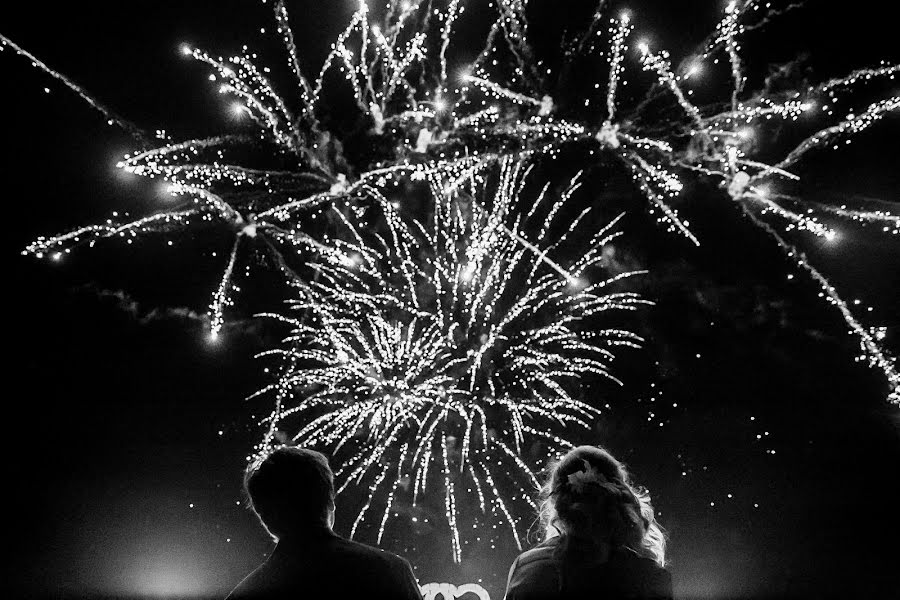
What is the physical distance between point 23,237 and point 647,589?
Answer: 1056cm

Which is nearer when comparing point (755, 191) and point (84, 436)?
point (755, 191)

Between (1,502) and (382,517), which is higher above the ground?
(382,517)

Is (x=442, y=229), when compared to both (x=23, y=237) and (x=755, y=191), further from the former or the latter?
(x=23, y=237)

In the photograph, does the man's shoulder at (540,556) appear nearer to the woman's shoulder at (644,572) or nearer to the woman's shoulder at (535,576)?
the woman's shoulder at (535,576)

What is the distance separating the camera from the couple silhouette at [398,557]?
2268mm

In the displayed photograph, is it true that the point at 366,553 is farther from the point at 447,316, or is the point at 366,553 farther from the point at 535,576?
the point at 447,316

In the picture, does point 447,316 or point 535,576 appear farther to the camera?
point 447,316

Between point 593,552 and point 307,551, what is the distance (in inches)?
40.7

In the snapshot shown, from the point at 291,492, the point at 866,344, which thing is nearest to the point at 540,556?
the point at 291,492

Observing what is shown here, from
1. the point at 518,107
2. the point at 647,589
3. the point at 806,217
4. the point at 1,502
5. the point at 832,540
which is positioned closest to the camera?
the point at 647,589

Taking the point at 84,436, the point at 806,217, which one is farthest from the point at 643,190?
the point at 84,436

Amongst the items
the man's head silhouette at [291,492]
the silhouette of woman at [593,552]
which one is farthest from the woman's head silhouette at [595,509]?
the man's head silhouette at [291,492]

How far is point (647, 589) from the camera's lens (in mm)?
2262

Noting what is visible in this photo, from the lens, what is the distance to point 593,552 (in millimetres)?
2338
